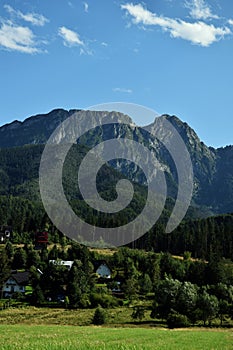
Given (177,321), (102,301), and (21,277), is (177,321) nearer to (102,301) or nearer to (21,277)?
(102,301)

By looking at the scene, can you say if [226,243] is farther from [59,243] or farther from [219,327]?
[219,327]

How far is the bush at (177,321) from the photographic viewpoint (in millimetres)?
50938

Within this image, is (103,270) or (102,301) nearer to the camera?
(102,301)

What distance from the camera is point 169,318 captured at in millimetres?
51938

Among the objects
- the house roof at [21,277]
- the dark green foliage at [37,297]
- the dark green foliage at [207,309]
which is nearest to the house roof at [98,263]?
the house roof at [21,277]

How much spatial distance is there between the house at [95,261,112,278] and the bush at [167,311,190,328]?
46.1 m

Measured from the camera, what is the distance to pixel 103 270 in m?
97.6

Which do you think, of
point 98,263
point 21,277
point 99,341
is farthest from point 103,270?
point 99,341

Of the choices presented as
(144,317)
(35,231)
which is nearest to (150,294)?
(144,317)

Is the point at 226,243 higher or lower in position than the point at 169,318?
higher

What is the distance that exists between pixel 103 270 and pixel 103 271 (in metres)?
0.22

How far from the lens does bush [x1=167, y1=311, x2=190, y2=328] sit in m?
50.9

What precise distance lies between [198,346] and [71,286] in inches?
1808

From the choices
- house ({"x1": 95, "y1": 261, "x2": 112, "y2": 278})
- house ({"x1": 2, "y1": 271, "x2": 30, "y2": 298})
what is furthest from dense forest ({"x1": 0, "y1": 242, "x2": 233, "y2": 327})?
house ({"x1": 95, "y1": 261, "x2": 112, "y2": 278})
